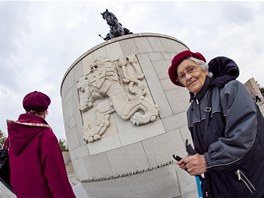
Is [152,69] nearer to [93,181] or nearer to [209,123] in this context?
[93,181]

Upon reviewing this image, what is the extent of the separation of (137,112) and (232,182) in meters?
3.59

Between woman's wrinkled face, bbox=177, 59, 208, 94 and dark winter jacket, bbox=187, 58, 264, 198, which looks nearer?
dark winter jacket, bbox=187, 58, 264, 198

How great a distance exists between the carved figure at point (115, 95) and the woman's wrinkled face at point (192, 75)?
3.11m

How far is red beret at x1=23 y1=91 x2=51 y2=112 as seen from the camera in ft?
6.30

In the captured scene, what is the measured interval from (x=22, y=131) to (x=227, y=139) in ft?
5.20

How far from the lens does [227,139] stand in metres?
1.17

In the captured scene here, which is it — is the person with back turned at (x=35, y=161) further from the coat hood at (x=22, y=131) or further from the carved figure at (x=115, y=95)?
the carved figure at (x=115, y=95)

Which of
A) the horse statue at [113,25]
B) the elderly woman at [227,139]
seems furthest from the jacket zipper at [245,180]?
the horse statue at [113,25]

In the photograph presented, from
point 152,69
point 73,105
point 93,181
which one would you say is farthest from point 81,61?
point 93,181

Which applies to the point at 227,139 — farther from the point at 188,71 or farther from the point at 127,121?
the point at 127,121

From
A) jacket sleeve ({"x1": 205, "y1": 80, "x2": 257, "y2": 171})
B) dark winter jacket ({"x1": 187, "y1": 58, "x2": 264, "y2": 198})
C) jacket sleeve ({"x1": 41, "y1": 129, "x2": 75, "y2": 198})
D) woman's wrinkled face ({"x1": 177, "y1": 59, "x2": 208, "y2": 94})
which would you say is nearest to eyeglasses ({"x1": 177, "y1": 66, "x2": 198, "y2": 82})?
woman's wrinkled face ({"x1": 177, "y1": 59, "x2": 208, "y2": 94})

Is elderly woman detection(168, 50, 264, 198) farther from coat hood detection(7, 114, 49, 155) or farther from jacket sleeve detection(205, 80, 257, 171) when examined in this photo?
coat hood detection(7, 114, 49, 155)

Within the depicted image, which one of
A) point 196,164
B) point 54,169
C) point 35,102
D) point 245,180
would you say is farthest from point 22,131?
point 245,180

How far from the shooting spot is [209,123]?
134 cm
